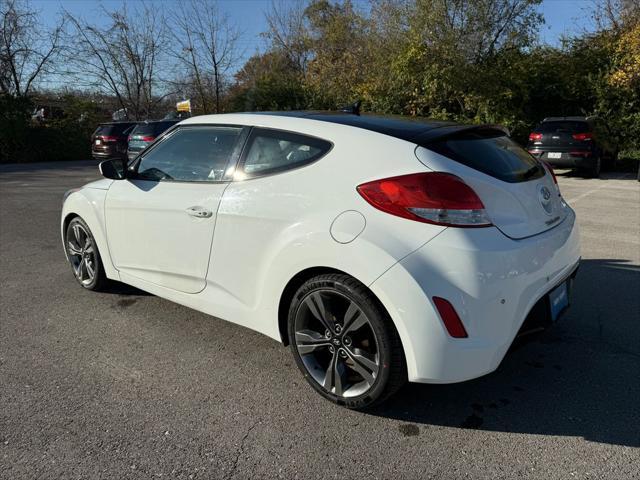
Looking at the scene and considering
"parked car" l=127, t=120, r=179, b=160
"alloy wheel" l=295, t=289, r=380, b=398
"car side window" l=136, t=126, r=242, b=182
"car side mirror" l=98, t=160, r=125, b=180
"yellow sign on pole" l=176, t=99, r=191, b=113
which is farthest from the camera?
"yellow sign on pole" l=176, t=99, r=191, b=113

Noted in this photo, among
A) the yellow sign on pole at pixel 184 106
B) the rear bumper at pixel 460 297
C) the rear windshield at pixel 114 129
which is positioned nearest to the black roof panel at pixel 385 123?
the rear bumper at pixel 460 297

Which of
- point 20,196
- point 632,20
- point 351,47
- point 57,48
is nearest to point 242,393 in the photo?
point 20,196

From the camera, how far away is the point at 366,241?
2.39 metres

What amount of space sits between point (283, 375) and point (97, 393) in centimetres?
105

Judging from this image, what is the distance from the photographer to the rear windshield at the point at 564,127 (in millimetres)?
13062

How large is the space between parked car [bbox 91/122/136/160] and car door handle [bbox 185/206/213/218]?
15841 mm

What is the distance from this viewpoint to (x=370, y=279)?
2.37m

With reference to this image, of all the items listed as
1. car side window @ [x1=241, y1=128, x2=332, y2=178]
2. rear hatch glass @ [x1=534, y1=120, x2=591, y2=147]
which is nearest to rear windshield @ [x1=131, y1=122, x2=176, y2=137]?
rear hatch glass @ [x1=534, y1=120, x2=591, y2=147]

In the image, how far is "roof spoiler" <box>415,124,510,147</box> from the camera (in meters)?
2.59

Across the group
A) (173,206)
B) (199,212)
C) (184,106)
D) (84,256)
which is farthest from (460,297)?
(184,106)

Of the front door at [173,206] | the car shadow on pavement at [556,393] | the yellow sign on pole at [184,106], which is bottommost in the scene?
the car shadow on pavement at [556,393]

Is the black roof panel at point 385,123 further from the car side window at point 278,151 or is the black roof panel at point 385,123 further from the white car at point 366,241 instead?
the car side window at point 278,151

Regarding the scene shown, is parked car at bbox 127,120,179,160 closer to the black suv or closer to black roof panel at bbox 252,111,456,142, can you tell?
the black suv

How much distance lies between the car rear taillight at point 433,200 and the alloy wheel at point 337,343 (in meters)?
0.53
